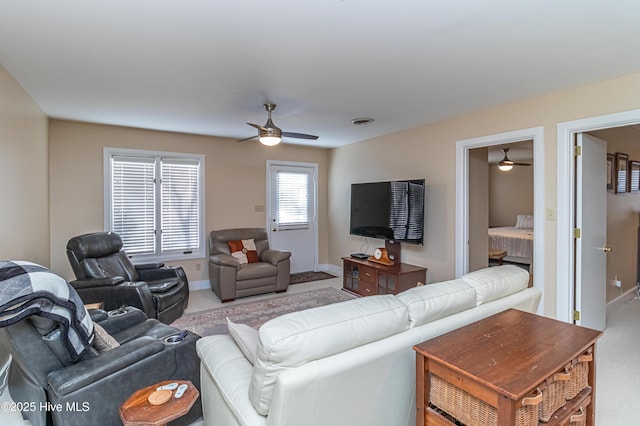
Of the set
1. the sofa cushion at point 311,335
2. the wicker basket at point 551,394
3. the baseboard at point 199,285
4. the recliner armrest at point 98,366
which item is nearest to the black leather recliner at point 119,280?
the baseboard at point 199,285

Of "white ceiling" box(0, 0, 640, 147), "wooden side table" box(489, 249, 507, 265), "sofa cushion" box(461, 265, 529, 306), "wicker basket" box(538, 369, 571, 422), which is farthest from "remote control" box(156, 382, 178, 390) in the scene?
"wooden side table" box(489, 249, 507, 265)

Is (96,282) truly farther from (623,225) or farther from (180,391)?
(623,225)

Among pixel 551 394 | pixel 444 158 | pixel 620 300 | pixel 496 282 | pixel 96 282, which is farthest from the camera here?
pixel 620 300

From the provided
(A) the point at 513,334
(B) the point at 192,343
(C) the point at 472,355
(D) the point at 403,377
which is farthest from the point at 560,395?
(B) the point at 192,343

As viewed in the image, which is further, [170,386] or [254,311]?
[254,311]

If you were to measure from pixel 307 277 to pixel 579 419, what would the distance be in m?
4.62

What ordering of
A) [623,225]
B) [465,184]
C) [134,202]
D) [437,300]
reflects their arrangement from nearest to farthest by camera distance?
[437,300], [465,184], [623,225], [134,202]

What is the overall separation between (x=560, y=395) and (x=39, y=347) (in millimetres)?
2424

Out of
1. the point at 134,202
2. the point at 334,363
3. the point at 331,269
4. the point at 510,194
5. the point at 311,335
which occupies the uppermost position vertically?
the point at 510,194

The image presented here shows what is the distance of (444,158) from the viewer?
13.7 ft

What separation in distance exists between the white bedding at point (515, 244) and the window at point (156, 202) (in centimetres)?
566

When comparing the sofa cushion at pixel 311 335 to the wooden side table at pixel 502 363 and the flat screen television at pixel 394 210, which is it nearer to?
the wooden side table at pixel 502 363

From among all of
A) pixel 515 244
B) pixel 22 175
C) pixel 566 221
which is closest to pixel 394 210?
pixel 566 221

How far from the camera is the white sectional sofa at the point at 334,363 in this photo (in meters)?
1.21
